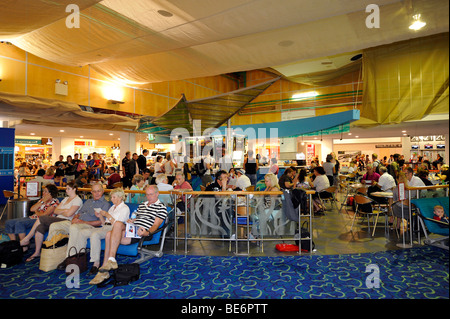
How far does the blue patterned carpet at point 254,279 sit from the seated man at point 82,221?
1.62 ft

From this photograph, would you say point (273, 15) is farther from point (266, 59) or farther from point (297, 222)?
point (297, 222)

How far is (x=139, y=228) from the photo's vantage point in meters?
3.79

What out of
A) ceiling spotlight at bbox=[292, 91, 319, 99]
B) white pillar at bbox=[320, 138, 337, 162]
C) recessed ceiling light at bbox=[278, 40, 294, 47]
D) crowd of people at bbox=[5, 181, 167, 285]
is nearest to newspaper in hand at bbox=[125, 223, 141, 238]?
crowd of people at bbox=[5, 181, 167, 285]

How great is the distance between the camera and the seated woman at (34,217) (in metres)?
4.30

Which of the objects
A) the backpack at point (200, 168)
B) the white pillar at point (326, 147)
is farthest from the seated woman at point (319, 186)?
the white pillar at point (326, 147)

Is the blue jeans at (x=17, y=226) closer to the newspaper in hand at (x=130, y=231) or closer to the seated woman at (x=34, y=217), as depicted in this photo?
the seated woman at (x=34, y=217)

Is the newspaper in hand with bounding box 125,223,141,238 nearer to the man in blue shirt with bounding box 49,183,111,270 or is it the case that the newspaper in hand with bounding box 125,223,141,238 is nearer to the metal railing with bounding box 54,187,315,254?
the man in blue shirt with bounding box 49,183,111,270

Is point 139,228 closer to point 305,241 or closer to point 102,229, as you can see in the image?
point 102,229

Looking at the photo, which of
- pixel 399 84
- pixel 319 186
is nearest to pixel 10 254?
pixel 319 186

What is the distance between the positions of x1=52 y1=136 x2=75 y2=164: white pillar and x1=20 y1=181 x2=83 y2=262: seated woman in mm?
13829

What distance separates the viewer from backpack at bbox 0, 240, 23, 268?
384 centimetres

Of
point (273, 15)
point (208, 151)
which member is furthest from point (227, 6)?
point (208, 151)

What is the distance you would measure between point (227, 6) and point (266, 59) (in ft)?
13.0

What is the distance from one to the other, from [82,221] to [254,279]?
102 inches
